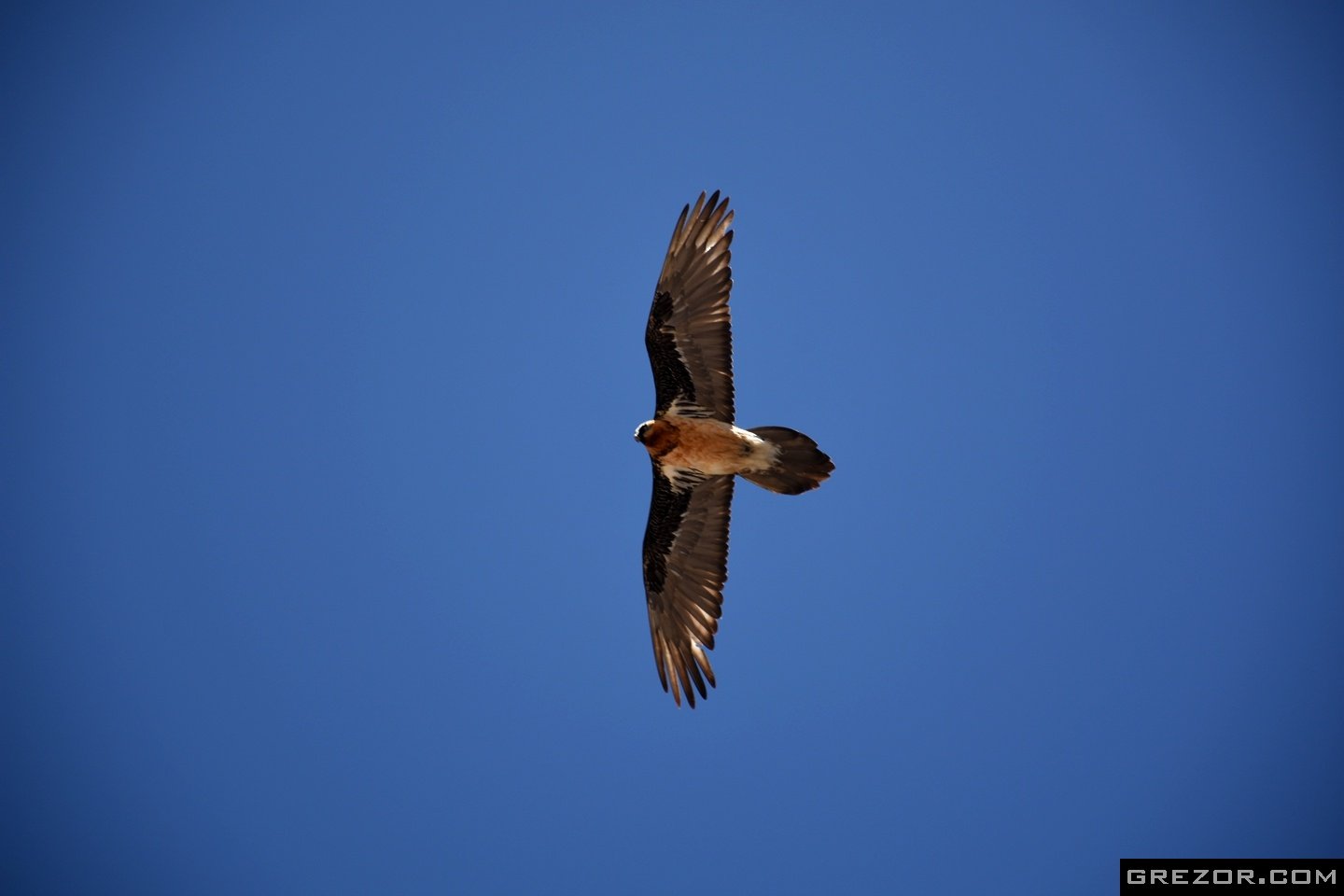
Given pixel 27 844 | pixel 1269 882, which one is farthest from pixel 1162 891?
pixel 27 844

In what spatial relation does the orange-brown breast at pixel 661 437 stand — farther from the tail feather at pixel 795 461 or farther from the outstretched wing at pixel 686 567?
the tail feather at pixel 795 461

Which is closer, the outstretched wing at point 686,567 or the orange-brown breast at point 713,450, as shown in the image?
the orange-brown breast at point 713,450

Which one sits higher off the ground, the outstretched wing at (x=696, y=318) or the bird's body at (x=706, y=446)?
the outstretched wing at (x=696, y=318)

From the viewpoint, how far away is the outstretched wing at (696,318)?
34.9 ft

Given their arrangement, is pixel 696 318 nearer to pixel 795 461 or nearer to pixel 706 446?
pixel 706 446

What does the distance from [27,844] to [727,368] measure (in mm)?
47198

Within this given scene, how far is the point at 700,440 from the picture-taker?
1067 centimetres

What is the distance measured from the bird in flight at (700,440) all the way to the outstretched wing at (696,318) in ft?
0.03

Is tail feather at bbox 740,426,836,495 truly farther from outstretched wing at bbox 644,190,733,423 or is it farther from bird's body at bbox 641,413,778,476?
outstretched wing at bbox 644,190,733,423

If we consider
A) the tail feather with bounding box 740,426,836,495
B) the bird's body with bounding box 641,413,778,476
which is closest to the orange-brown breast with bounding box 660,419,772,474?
the bird's body with bounding box 641,413,778,476

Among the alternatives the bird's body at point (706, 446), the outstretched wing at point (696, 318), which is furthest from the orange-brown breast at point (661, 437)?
the outstretched wing at point (696, 318)

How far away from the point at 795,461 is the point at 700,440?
41.2 inches

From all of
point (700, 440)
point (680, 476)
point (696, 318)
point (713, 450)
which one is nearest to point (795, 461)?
point (713, 450)

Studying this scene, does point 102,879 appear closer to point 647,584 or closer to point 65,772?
point 65,772
